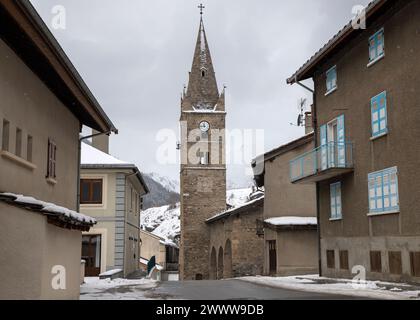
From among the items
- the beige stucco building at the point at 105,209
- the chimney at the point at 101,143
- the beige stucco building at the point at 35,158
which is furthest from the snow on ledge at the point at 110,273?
the chimney at the point at 101,143

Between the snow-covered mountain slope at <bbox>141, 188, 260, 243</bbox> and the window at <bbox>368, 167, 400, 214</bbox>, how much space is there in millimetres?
84023

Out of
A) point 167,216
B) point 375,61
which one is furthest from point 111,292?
point 167,216

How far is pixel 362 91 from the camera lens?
19219 mm

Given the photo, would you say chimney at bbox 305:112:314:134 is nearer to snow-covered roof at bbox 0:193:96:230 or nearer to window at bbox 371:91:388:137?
window at bbox 371:91:388:137

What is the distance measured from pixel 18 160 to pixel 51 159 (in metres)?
2.83

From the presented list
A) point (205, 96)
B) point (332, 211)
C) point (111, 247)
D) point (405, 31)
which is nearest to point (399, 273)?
point (332, 211)

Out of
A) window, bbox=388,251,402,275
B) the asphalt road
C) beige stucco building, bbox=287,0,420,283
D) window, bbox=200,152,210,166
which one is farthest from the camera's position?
window, bbox=200,152,210,166

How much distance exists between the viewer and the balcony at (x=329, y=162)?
65.7 ft

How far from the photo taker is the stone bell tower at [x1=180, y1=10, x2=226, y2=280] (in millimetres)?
50469

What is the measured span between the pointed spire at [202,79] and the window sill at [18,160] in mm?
45807

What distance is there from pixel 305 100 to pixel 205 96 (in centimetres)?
1993

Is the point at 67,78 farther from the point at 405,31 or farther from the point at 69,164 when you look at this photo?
the point at 405,31

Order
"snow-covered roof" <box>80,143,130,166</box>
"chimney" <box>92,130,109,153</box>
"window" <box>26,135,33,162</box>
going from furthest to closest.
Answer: "chimney" <box>92,130,109,153</box>, "snow-covered roof" <box>80,143,130,166</box>, "window" <box>26,135,33,162</box>

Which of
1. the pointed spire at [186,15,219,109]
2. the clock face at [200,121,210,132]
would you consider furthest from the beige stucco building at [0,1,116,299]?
the pointed spire at [186,15,219,109]
